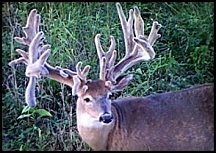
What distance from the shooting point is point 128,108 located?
5.69 metres

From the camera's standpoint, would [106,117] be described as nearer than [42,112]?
Yes

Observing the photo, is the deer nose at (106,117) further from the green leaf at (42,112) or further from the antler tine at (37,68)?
the green leaf at (42,112)

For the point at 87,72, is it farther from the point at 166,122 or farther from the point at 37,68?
the point at 166,122

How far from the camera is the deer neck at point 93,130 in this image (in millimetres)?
5410

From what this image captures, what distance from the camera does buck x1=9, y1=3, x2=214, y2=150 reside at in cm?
543

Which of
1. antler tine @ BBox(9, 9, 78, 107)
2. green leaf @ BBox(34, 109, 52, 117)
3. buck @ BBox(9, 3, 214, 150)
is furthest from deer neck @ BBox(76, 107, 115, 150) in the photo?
green leaf @ BBox(34, 109, 52, 117)

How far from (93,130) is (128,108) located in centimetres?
41

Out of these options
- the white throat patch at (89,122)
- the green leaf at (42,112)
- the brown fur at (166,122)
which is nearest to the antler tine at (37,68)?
the white throat patch at (89,122)

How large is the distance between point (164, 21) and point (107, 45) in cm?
87

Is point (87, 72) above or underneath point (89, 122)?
above

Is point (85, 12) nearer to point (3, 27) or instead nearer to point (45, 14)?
point (45, 14)

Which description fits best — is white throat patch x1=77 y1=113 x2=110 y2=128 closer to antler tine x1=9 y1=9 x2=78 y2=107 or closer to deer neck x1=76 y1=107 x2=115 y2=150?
deer neck x1=76 y1=107 x2=115 y2=150

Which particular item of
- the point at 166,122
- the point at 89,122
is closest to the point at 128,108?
the point at 166,122

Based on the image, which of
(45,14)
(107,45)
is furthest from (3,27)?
(107,45)
